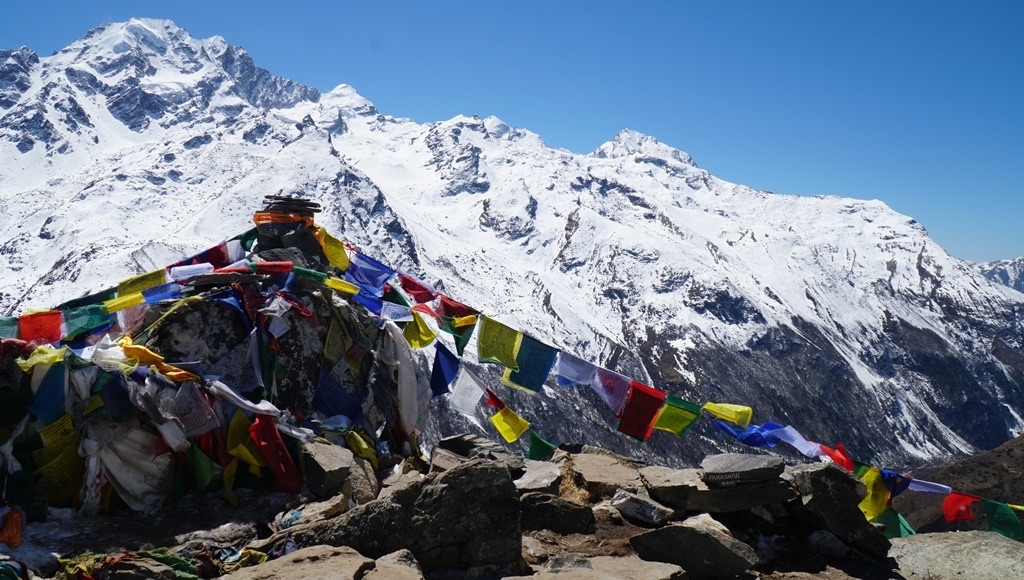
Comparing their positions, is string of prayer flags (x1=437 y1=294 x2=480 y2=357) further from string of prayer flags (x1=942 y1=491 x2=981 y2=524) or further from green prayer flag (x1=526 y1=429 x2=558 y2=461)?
string of prayer flags (x1=942 y1=491 x2=981 y2=524)


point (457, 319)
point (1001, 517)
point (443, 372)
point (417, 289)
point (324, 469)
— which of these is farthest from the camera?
point (417, 289)

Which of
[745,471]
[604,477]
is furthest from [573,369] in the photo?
[745,471]

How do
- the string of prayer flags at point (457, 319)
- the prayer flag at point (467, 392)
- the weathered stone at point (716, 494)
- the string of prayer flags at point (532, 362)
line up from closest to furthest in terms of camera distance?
the weathered stone at point (716, 494) → the string of prayer flags at point (532, 362) → the prayer flag at point (467, 392) → the string of prayer flags at point (457, 319)

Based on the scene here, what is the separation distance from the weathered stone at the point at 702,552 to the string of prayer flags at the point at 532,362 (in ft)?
21.5

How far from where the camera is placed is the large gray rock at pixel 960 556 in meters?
8.45

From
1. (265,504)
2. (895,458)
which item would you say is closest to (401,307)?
(265,504)

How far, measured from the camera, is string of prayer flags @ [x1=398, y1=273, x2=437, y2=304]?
1527 cm

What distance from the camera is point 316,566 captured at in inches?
253

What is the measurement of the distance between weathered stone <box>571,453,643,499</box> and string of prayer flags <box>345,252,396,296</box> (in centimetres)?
621

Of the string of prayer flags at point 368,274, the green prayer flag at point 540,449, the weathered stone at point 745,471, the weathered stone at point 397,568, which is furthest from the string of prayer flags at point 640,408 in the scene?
the weathered stone at point 397,568

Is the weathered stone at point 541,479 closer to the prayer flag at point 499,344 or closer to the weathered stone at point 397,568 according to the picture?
the weathered stone at point 397,568

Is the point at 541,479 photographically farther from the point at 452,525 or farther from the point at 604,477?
the point at 452,525

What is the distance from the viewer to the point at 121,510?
29.8 feet

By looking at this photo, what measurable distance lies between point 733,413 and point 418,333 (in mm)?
6393
